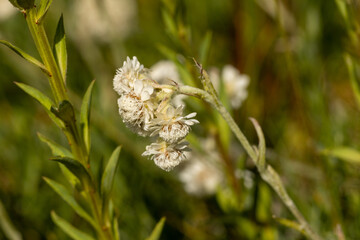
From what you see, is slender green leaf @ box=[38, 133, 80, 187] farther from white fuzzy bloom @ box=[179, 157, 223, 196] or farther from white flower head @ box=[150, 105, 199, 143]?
white fuzzy bloom @ box=[179, 157, 223, 196]

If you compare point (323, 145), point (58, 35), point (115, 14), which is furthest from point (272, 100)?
point (58, 35)

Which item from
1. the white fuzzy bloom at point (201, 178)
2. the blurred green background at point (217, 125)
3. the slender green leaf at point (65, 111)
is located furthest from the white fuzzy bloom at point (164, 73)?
the slender green leaf at point (65, 111)

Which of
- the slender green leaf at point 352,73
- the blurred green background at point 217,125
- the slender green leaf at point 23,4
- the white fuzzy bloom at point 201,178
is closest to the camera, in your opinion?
the slender green leaf at point 23,4

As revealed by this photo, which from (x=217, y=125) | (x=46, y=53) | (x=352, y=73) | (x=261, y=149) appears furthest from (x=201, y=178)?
(x=46, y=53)

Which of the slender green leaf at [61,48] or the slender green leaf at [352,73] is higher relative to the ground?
the slender green leaf at [61,48]

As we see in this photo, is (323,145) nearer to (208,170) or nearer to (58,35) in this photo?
(208,170)

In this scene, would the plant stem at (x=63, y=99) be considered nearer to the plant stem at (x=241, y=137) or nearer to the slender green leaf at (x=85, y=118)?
the slender green leaf at (x=85, y=118)

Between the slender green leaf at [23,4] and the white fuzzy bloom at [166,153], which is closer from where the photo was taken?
the slender green leaf at [23,4]

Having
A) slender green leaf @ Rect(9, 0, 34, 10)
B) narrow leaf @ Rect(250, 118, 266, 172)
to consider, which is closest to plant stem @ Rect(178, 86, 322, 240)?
narrow leaf @ Rect(250, 118, 266, 172)

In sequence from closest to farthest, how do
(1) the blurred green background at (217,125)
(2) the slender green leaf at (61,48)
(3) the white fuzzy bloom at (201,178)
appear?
(2) the slender green leaf at (61,48) < (1) the blurred green background at (217,125) < (3) the white fuzzy bloom at (201,178)
